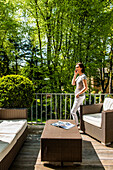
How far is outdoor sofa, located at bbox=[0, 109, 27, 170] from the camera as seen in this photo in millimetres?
1806

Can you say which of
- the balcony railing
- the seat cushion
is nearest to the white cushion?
the balcony railing

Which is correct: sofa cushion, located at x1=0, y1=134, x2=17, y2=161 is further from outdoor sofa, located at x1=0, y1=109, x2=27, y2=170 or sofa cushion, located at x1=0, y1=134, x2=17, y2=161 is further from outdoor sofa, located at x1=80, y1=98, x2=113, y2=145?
outdoor sofa, located at x1=80, y1=98, x2=113, y2=145

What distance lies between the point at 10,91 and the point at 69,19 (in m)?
4.11

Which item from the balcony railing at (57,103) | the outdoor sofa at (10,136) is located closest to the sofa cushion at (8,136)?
the outdoor sofa at (10,136)

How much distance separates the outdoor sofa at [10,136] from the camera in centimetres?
181

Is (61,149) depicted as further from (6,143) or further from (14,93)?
(14,93)

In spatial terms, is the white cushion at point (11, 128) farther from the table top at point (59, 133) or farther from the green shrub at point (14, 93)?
the green shrub at point (14, 93)

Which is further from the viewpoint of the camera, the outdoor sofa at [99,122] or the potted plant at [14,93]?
the potted plant at [14,93]

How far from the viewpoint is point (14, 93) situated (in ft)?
11.8

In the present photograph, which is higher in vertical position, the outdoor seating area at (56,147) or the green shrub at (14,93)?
the green shrub at (14,93)

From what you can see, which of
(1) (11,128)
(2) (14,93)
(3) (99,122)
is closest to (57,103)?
(2) (14,93)

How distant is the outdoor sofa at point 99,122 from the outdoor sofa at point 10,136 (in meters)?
1.39

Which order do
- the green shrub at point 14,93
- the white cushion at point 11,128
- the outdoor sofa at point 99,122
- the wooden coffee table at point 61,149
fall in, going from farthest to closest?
the green shrub at point 14,93, the outdoor sofa at point 99,122, the white cushion at point 11,128, the wooden coffee table at point 61,149

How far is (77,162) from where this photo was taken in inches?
87.0
